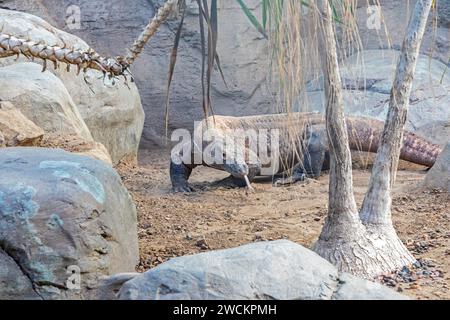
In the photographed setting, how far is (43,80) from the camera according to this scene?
589 cm

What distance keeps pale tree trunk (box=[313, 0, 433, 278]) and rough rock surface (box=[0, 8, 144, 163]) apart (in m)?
3.31

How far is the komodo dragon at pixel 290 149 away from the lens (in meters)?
6.96

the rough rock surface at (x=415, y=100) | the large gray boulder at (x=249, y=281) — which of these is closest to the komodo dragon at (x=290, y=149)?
the rough rock surface at (x=415, y=100)

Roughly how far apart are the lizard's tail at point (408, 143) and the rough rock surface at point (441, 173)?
1.67 m

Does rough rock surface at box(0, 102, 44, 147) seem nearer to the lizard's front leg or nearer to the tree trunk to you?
the tree trunk

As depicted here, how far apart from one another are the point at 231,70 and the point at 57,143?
4603mm

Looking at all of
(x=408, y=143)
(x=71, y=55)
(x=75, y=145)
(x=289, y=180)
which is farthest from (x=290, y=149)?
(x=71, y=55)

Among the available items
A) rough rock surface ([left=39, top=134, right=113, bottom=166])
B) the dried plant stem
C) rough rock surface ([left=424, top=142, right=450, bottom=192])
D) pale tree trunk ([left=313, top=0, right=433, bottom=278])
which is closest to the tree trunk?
pale tree trunk ([left=313, top=0, right=433, bottom=278])

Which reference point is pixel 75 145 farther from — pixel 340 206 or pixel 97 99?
pixel 97 99

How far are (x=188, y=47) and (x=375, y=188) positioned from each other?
5.61 metres

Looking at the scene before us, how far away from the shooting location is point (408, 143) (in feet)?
25.1

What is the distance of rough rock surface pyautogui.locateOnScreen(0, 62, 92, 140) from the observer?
5.52 metres

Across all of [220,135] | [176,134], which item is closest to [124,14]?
[176,134]
